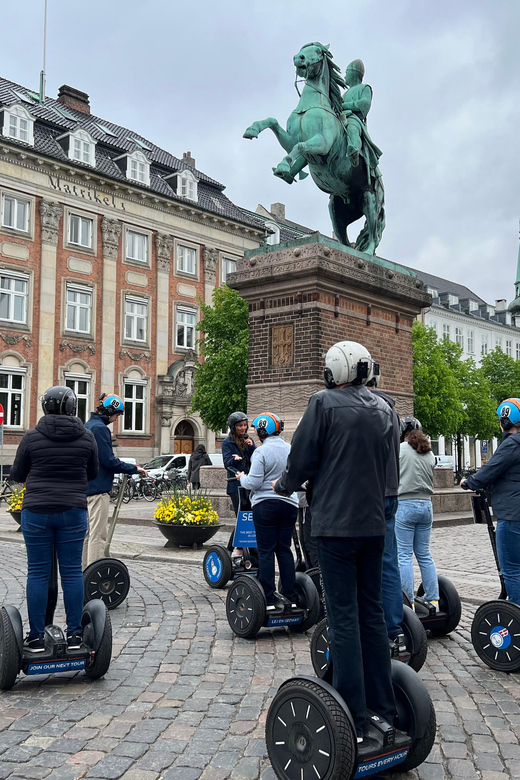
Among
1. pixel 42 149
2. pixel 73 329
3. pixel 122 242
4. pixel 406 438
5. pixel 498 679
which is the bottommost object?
pixel 498 679

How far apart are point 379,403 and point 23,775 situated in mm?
2342

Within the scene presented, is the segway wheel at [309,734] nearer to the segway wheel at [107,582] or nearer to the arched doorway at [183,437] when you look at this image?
the segway wheel at [107,582]

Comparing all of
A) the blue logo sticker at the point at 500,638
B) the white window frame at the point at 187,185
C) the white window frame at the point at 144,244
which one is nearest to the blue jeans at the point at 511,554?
the blue logo sticker at the point at 500,638

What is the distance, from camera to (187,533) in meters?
11.1

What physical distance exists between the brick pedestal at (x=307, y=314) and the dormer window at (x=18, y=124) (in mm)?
23661

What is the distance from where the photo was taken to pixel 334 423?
11.1ft

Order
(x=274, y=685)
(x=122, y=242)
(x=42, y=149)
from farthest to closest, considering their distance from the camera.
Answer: (x=122, y=242), (x=42, y=149), (x=274, y=685)

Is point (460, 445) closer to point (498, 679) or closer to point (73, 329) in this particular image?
point (73, 329)

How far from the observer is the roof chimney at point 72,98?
4094 centimetres

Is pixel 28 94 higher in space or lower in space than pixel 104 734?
higher

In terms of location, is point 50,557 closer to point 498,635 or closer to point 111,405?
point 111,405

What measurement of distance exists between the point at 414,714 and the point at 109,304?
34.5 metres

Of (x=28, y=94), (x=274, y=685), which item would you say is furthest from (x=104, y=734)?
(x=28, y=94)

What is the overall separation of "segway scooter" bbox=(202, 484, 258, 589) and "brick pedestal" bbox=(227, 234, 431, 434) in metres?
4.66
